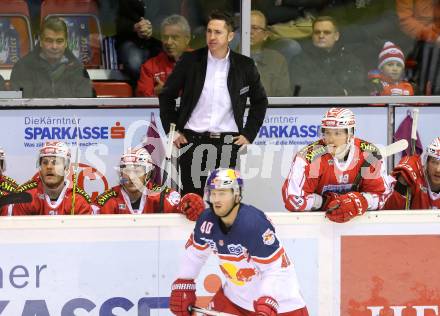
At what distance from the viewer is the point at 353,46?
834 cm

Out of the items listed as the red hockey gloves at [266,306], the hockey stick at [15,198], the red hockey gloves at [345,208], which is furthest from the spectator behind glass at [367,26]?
the red hockey gloves at [266,306]

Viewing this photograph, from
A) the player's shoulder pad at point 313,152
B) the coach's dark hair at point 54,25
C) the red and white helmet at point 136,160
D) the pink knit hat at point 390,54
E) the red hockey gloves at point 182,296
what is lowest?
the red hockey gloves at point 182,296

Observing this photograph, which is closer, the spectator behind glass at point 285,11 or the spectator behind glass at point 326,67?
the spectator behind glass at point 285,11

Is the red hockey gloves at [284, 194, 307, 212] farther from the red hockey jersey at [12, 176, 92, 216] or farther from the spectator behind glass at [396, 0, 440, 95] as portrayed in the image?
the spectator behind glass at [396, 0, 440, 95]

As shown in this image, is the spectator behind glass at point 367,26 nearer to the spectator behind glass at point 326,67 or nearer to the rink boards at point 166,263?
the spectator behind glass at point 326,67

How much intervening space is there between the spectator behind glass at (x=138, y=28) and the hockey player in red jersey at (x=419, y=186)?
2.05 meters

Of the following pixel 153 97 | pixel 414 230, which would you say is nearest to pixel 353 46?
pixel 153 97

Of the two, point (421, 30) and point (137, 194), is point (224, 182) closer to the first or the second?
point (137, 194)

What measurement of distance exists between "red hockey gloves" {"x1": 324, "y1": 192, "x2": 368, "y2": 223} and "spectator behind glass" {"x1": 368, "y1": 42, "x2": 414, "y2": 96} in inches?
79.0

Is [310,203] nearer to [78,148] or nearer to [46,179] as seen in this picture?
[46,179]

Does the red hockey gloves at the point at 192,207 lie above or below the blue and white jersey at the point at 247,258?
above

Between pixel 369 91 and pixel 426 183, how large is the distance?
4.52 feet

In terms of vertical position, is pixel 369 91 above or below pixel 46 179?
above

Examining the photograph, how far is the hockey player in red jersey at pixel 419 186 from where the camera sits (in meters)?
7.21
